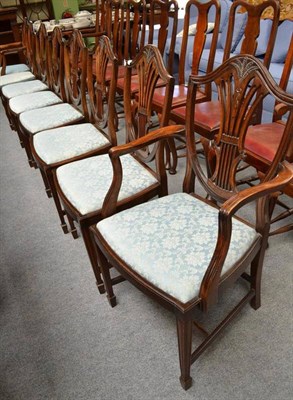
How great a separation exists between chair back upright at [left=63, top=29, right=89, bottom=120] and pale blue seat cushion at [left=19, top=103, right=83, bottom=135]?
74mm

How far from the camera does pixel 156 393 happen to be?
3.48ft

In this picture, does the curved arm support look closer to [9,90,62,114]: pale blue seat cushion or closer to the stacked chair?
the stacked chair

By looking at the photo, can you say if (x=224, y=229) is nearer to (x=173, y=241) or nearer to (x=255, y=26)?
(x=173, y=241)

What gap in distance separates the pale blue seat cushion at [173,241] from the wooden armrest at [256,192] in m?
0.20

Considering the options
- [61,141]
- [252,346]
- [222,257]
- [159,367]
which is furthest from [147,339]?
[61,141]

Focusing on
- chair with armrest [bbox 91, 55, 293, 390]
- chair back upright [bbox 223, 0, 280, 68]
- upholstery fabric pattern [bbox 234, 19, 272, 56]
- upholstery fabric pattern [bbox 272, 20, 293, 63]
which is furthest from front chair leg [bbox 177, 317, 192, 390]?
upholstery fabric pattern [bbox 234, 19, 272, 56]

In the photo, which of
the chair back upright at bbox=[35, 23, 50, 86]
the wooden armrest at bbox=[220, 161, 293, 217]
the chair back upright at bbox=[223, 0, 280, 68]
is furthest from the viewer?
the chair back upright at bbox=[35, 23, 50, 86]

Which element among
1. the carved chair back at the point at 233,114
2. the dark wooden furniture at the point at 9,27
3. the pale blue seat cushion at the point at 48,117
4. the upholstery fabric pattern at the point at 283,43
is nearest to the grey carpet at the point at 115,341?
the carved chair back at the point at 233,114

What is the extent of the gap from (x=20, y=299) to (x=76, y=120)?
1.08 meters

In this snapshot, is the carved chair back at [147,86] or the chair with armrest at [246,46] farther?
the chair with armrest at [246,46]

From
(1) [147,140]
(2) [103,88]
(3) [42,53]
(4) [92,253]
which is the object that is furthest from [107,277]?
(3) [42,53]

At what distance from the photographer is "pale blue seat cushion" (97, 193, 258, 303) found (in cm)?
88

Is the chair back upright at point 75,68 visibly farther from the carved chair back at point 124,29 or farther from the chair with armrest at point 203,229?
the chair with armrest at point 203,229

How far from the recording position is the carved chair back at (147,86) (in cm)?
121
